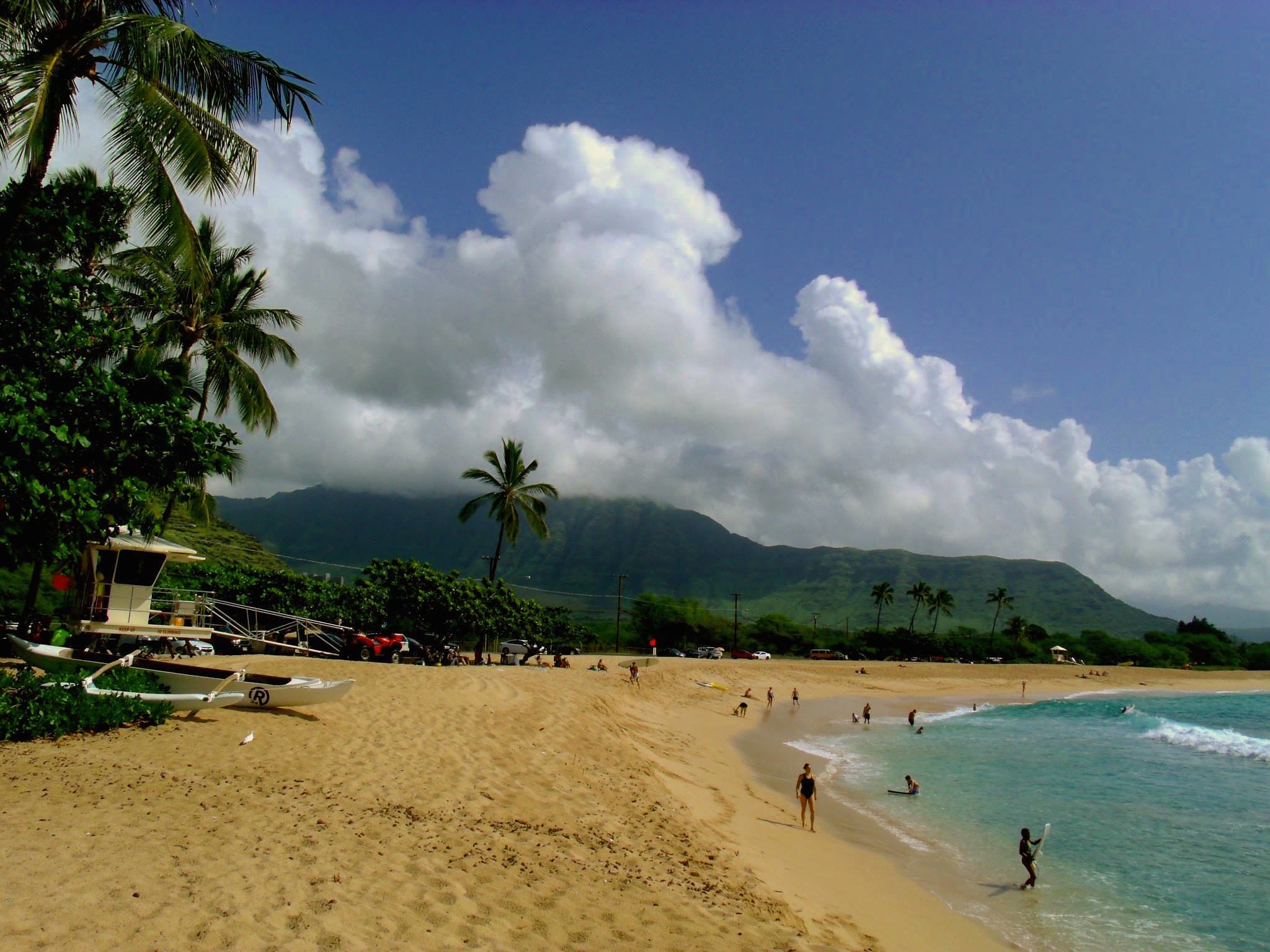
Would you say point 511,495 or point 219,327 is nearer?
point 219,327

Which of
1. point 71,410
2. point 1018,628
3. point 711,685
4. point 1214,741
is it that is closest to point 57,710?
point 71,410

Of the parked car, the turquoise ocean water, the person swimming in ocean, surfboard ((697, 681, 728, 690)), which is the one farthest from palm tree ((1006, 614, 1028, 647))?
the person swimming in ocean

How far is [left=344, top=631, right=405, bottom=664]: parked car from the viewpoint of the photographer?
24.5 m

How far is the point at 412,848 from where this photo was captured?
7.66m

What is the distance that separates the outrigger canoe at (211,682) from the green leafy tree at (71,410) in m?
2.98

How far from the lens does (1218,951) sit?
9422 millimetres

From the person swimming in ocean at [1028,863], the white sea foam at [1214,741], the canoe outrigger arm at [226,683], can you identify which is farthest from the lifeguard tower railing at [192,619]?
the white sea foam at [1214,741]

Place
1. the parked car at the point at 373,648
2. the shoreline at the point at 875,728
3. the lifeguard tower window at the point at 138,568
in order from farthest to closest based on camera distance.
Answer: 1. the parked car at the point at 373,648
2. the lifeguard tower window at the point at 138,568
3. the shoreline at the point at 875,728

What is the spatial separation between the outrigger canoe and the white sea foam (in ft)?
106

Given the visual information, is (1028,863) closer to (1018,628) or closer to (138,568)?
(138,568)

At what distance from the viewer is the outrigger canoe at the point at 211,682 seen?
12.2m

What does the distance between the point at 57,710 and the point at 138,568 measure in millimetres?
9092

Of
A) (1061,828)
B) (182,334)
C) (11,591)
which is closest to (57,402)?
(182,334)

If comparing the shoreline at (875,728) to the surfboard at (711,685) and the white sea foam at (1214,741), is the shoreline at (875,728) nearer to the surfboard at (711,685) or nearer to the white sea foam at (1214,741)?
the surfboard at (711,685)
